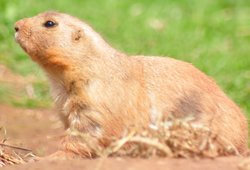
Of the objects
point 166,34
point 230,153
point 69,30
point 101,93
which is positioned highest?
point 166,34

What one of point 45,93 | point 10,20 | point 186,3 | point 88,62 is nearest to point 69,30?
point 88,62

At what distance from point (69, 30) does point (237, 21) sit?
19.8 feet

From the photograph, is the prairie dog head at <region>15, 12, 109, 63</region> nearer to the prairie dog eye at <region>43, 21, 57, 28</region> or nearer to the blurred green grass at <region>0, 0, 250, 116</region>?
the prairie dog eye at <region>43, 21, 57, 28</region>

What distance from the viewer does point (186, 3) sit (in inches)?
490

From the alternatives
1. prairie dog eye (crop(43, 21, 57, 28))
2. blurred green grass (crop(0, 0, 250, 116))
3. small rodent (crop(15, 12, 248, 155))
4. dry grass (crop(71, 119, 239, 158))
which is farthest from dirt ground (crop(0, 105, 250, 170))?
prairie dog eye (crop(43, 21, 57, 28))

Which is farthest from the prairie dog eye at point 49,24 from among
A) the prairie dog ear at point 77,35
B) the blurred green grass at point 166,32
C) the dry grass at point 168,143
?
the blurred green grass at point 166,32

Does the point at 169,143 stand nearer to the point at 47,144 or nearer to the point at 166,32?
the point at 47,144

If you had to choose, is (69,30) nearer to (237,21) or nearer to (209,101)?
(209,101)

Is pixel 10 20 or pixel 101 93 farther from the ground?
pixel 10 20

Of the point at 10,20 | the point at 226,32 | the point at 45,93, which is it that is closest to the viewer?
the point at 45,93

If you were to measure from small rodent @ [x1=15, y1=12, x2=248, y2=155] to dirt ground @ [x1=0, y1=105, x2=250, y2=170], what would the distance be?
1.40 feet

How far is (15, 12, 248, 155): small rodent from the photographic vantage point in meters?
5.67

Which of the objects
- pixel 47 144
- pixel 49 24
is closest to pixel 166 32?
pixel 47 144

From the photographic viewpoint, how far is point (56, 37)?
5.93 m
